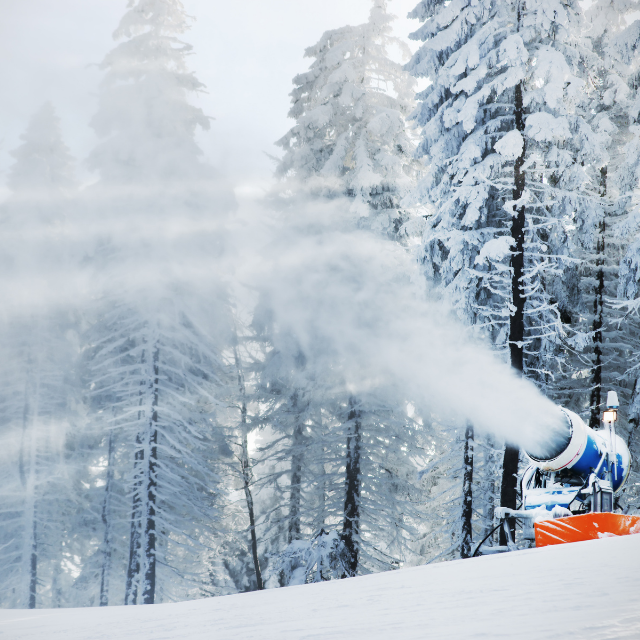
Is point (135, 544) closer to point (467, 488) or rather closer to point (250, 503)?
point (250, 503)

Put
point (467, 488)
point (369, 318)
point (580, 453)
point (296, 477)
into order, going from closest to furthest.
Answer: point (580, 453), point (369, 318), point (467, 488), point (296, 477)

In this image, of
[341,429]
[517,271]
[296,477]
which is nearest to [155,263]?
[341,429]

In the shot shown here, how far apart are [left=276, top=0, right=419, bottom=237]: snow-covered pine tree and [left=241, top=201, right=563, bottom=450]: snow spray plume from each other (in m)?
0.75

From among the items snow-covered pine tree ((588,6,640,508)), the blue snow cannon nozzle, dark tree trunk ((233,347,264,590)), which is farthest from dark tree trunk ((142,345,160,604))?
snow-covered pine tree ((588,6,640,508))

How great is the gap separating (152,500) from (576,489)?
12914 mm

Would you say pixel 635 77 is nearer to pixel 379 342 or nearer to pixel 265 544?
pixel 379 342

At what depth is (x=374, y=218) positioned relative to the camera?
13.8 meters

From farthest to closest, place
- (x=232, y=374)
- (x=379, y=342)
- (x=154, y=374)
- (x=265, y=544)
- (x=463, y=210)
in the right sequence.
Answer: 1. (x=232, y=374)
2. (x=265, y=544)
3. (x=154, y=374)
4. (x=379, y=342)
5. (x=463, y=210)

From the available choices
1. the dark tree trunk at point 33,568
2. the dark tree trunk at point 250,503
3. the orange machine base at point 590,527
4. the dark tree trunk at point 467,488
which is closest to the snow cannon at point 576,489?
the orange machine base at point 590,527

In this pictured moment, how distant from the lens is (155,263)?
53.7 ft

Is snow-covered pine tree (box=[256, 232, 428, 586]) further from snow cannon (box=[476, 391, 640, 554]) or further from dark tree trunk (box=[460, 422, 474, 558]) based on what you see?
snow cannon (box=[476, 391, 640, 554])

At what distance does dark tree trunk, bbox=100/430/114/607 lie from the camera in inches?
724

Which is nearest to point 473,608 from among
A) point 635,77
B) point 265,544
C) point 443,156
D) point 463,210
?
point 463,210

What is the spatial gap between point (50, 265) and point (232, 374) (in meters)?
8.14
